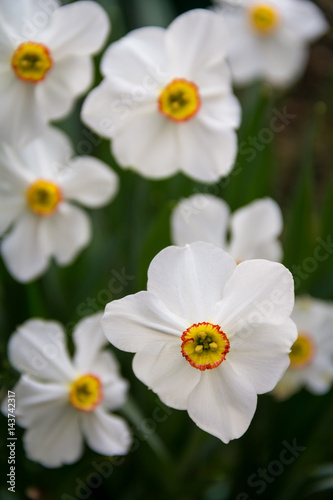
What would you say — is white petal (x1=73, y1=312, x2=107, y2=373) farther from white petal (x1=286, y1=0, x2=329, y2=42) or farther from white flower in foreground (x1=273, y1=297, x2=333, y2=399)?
white petal (x1=286, y1=0, x2=329, y2=42)

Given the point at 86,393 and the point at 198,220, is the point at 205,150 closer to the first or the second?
the point at 198,220

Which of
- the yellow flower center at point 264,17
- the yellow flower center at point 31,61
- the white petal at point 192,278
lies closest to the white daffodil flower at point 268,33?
the yellow flower center at point 264,17

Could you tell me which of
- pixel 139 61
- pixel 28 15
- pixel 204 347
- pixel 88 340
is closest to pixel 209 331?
pixel 204 347

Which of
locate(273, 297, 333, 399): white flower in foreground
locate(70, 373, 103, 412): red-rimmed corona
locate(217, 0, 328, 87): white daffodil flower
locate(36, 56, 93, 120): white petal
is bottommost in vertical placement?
locate(273, 297, 333, 399): white flower in foreground

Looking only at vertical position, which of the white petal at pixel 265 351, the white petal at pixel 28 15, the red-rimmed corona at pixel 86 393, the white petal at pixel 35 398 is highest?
the white petal at pixel 28 15
